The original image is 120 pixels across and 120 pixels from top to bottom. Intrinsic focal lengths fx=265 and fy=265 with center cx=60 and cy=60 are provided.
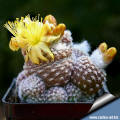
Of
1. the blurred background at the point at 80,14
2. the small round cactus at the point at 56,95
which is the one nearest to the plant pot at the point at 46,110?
the small round cactus at the point at 56,95

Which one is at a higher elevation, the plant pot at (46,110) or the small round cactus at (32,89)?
the small round cactus at (32,89)

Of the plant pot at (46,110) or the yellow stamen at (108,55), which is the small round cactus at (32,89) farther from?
the yellow stamen at (108,55)

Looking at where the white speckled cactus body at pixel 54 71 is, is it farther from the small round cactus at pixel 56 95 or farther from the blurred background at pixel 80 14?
the blurred background at pixel 80 14

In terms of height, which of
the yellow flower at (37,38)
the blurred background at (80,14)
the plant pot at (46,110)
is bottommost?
the plant pot at (46,110)

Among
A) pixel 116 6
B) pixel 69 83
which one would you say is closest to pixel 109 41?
pixel 116 6

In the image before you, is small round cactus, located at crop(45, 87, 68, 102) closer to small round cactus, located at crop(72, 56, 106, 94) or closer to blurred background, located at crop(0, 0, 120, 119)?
small round cactus, located at crop(72, 56, 106, 94)

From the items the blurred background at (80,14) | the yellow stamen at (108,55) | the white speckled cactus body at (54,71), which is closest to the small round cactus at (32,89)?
the white speckled cactus body at (54,71)

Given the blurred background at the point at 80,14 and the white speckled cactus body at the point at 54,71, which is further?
the blurred background at the point at 80,14

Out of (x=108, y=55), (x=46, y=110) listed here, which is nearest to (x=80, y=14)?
(x=108, y=55)
